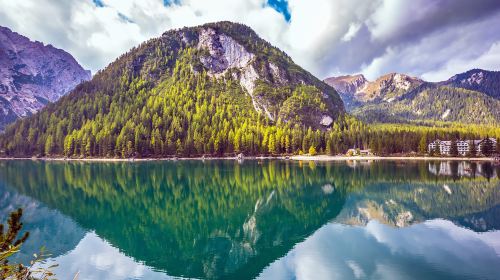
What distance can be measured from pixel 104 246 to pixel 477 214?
45510mm

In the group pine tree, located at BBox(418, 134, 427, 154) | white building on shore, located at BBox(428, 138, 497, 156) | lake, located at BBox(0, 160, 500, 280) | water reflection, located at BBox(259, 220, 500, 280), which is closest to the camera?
water reflection, located at BBox(259, 220, 500, 280)

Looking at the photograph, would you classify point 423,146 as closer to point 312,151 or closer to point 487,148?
point 487,148

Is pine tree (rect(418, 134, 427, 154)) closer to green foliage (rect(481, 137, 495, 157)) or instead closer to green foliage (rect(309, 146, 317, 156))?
green foliage (rect(481, 137, 495, 157))

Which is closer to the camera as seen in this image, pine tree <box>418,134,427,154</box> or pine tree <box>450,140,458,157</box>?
pine tree <box>450,140,458,157</box>

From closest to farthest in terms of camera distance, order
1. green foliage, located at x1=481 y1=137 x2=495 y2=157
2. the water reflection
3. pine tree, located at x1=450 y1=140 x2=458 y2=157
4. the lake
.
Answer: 1. the water reflection
2. the lake
3. green foliage, located at x1=481 y1=137 x2=495 y2=157
4. pine tree, located at x1=450 y1=140 x2=458 y2=157

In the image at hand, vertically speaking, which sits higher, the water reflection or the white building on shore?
the white building on shore

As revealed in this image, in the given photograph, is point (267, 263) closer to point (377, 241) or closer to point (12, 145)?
point (377, 241)

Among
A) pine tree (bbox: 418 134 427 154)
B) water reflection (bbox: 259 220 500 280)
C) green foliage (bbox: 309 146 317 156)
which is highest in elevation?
pine tree (bbox: 418 134 427 154)

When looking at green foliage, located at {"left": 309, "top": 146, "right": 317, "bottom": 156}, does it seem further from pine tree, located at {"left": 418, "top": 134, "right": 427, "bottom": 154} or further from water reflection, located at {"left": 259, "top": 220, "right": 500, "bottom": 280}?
water reflection, located at {"left": 259, "top": 220, "right": 500, "bottom": 280}

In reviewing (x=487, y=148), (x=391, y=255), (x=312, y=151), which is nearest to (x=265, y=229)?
(x=391, y=255)

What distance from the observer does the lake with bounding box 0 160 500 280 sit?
80.8 ft

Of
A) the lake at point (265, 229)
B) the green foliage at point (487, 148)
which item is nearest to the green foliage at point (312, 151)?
the green foliage at point (487, 148)

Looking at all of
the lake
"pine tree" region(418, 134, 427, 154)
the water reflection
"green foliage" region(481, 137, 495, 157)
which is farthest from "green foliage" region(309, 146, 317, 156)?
the water reflection

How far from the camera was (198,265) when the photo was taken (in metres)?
25.1
